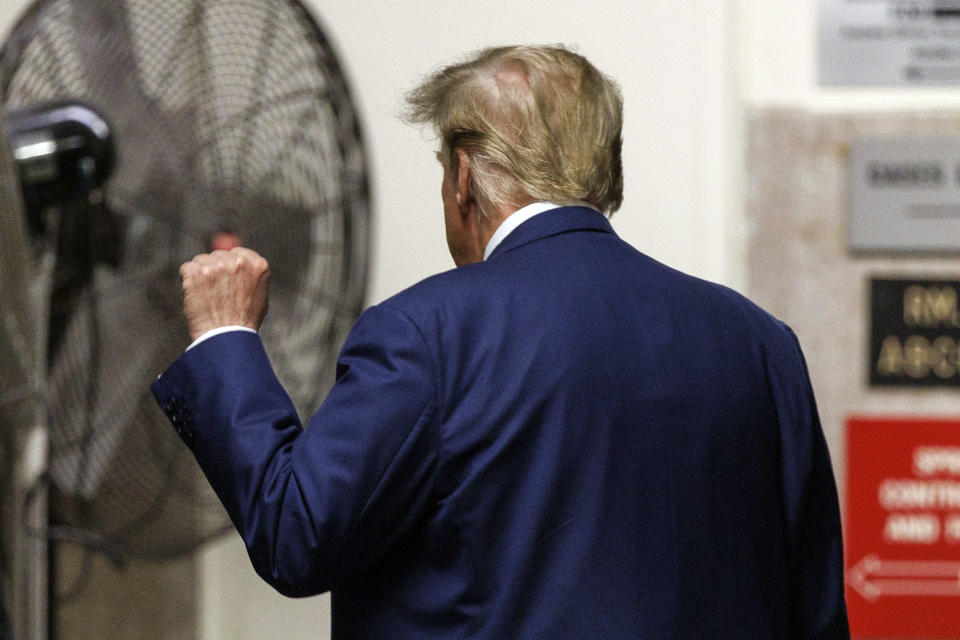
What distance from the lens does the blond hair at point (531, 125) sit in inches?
39.2

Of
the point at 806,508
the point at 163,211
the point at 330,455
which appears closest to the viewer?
the point at 330,455

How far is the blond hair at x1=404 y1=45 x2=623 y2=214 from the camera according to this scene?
3.27 feet

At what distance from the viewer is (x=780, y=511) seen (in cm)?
109

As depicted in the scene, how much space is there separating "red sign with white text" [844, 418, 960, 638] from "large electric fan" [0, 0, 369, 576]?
923 mm

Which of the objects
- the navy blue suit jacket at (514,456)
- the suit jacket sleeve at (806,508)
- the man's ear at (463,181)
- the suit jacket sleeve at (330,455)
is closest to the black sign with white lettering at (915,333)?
the suit jacket sleeve at (806,508)

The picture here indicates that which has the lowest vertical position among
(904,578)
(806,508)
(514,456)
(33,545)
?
(904,578)

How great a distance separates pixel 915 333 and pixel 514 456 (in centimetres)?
119

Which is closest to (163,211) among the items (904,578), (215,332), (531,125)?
(215,332)

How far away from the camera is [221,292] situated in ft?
3.31

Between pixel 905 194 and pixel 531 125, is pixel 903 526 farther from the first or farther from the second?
pixel 531 125

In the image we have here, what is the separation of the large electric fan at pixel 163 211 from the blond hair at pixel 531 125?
0.51 meters

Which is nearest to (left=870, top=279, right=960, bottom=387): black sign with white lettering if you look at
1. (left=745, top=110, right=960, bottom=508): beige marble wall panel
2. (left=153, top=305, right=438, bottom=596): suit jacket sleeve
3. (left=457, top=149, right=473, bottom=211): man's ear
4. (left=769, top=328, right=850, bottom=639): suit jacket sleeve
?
(left=745, top=110, right=960, bottom=508): beige marble wall panel

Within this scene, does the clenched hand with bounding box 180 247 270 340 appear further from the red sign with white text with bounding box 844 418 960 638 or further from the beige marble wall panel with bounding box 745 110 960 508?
the red sign with white text with bounding box 844 418 960 638

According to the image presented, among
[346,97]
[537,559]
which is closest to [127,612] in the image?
[346,97]
